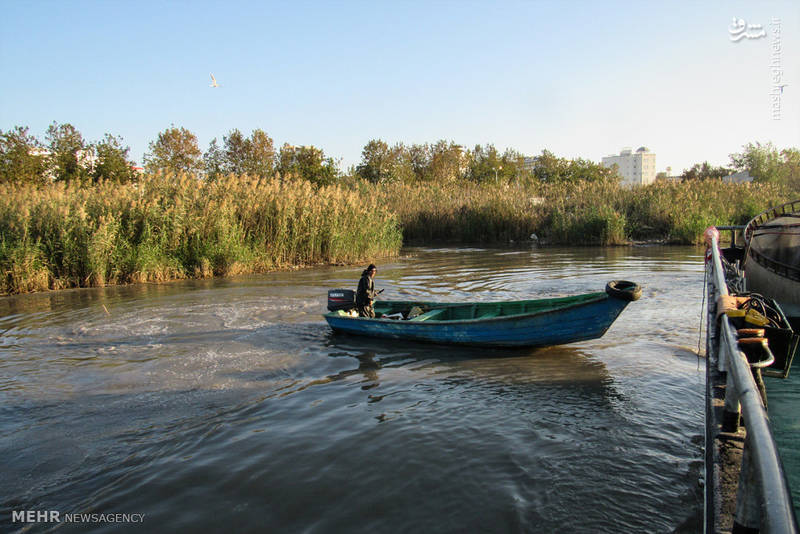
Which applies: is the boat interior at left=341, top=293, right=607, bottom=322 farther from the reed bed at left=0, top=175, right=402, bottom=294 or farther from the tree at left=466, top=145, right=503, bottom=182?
the tree at left=466, top=145, right=503, bottom=182

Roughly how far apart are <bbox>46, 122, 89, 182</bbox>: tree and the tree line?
0.05m

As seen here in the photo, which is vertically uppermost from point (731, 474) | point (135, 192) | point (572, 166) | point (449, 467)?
point (572, 166)

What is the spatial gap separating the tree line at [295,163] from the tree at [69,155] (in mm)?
51

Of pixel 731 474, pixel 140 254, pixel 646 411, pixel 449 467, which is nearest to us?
pixel 731 474

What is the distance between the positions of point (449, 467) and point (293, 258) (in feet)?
51.8

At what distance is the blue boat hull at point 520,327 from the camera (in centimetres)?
745

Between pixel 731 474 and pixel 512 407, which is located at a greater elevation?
pixel 731 474

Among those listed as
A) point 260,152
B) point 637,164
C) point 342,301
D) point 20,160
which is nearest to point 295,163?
point 260,152

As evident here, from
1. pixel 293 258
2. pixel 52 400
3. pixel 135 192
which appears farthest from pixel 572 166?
pixel 52 400

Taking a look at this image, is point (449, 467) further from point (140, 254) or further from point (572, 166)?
point (572, 166)

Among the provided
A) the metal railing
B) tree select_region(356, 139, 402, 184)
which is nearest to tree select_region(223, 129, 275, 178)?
tree select_region(356, 139, 402, 184)

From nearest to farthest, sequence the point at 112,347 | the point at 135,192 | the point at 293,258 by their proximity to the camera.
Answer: the point at 112,347 → the point at 135,192 → the point at 293,258

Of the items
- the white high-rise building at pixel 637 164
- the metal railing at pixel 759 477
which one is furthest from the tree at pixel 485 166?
the white high-rise building at pixel 637 164

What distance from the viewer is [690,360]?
7.62m
